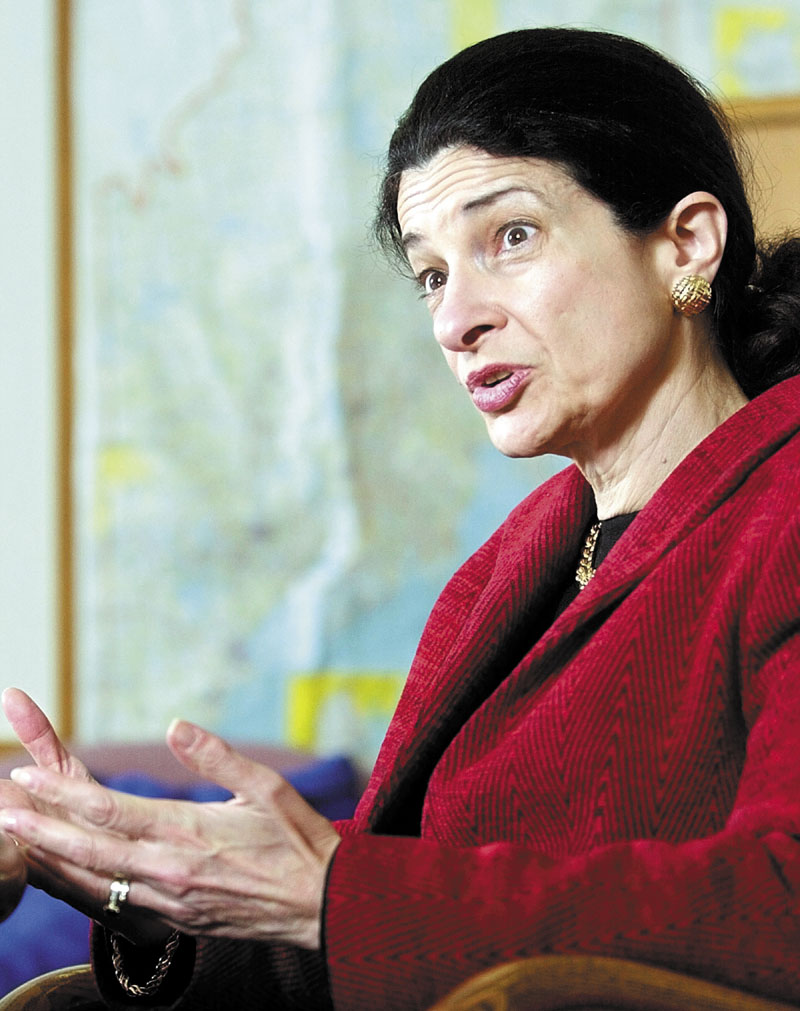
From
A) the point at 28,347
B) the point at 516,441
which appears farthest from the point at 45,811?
the point at 28,347

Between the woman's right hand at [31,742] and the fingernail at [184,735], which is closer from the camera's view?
the fingernail at [184,735]

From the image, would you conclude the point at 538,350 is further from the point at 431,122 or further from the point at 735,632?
the point at 735,632

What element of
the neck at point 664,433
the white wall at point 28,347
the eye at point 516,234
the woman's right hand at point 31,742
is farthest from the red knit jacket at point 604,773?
the white wall at point 28,347

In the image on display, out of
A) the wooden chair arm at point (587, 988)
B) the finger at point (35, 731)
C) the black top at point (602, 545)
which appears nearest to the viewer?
the wooden chair arm at point (587, 988)

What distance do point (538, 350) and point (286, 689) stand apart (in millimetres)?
2314

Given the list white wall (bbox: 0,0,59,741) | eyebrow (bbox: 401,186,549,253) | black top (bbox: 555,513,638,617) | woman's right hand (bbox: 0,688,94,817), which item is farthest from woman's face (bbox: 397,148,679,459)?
white wall (bbox: 0,0,59,741)

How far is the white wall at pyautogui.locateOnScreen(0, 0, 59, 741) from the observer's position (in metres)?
3.81

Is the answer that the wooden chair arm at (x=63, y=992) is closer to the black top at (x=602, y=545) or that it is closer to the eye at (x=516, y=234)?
the black top at (x=602, y=545)

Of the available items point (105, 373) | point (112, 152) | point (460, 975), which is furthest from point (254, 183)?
point (460, 975)

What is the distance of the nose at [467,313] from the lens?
1484mm

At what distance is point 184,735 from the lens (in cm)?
97

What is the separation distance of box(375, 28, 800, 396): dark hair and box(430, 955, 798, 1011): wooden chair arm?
0.82m

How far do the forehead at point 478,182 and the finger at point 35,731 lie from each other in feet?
2.32

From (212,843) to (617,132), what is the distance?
91 cm
